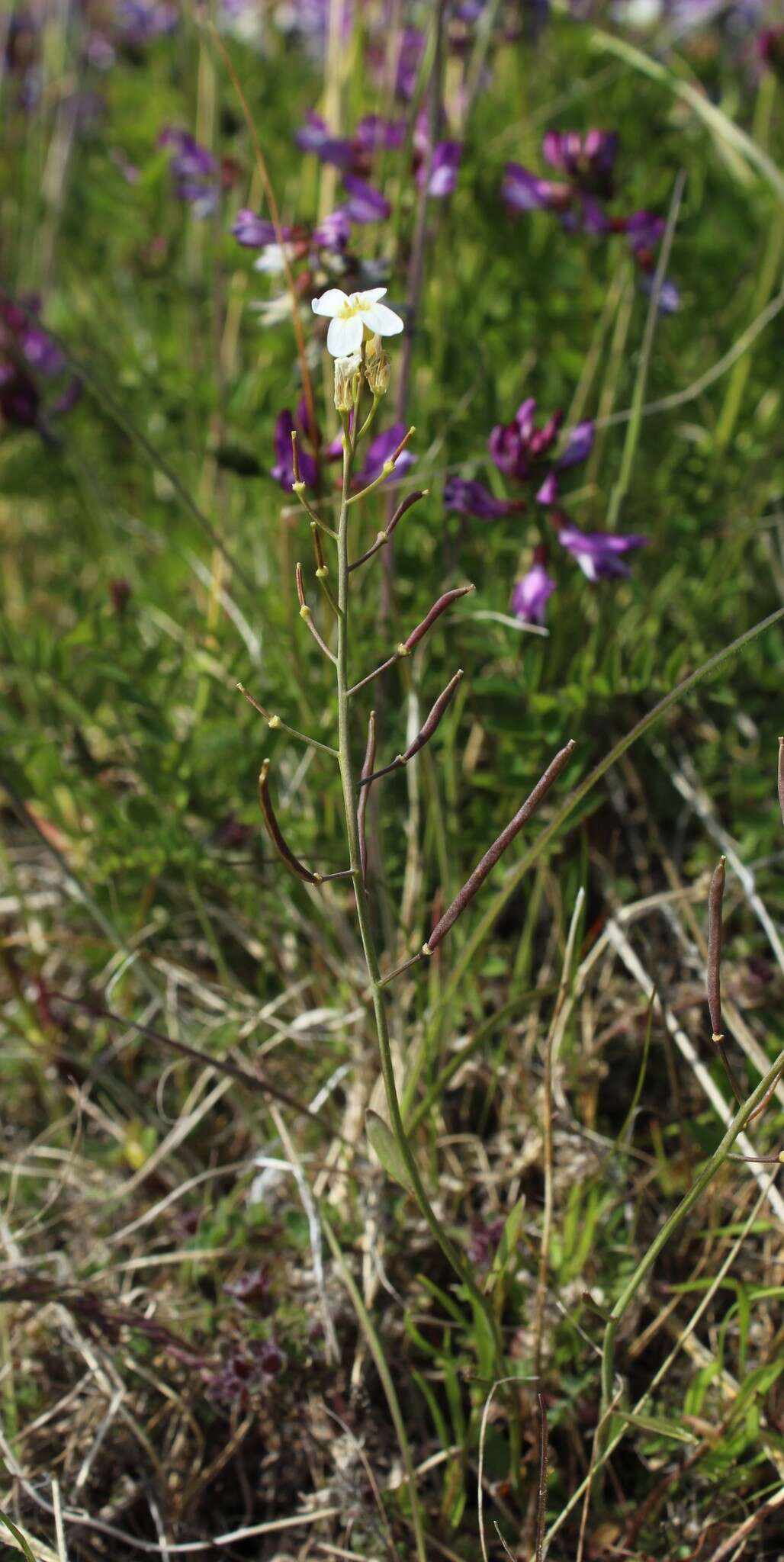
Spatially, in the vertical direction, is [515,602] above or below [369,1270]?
above

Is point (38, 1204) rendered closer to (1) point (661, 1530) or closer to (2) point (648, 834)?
(1) point (661, 1530)

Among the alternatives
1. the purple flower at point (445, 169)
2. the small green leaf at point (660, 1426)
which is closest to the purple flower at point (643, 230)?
the purple flower at point (445, 169)

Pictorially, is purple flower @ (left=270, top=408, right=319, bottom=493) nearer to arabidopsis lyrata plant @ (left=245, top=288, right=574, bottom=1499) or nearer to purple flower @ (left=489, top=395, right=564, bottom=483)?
purple flower @ (left=489, top=395, right=564, bottom=483)

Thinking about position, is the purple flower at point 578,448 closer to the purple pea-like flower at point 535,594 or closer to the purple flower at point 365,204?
the purple pea-like flower at point 535,594

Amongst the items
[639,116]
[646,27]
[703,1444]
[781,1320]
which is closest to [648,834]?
[781,1320]

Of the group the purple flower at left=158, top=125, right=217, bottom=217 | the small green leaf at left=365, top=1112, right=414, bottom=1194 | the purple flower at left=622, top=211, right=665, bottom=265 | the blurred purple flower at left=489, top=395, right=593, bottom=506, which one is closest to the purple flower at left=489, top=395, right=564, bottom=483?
the blurred purple flower at left=489, top=395, right=593, bottom=506

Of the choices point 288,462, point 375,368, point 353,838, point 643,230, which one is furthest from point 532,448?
point 353,838
